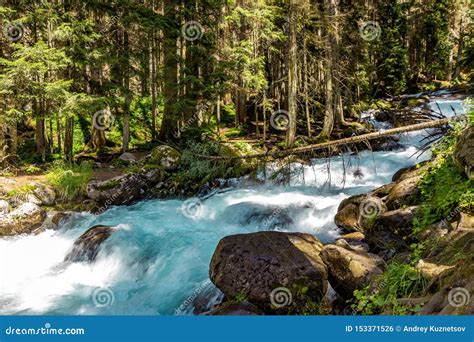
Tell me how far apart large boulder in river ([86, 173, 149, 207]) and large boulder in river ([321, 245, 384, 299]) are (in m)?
9.48

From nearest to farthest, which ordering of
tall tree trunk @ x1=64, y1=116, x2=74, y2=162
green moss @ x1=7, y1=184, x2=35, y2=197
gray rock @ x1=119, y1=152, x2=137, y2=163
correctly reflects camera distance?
green moss @ x1=7, y1=184, x2=35, y2=197 < tall tree trunk @ x1=64, y1=116, x2=74, y2=162 < gray rock @ x1=119, y1=152, x2=137, y2=163

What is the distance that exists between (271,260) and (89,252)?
18.9 feet

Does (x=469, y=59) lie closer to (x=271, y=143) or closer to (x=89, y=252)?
(x=89, y=252)

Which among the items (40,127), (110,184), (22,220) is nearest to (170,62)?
(40,127)

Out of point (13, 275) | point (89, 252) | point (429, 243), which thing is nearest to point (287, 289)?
point (429, 243)

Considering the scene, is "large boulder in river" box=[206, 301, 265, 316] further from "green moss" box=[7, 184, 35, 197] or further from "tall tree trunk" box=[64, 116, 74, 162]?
"tall tree trunk" box=[64, 116, 74, 162]

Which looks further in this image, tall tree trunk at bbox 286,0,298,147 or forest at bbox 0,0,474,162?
tall tree trunk at bbox 286,0,298,147

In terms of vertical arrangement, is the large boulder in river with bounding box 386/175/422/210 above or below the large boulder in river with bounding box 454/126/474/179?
below

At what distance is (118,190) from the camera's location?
13828 mm

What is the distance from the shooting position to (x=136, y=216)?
12.3m

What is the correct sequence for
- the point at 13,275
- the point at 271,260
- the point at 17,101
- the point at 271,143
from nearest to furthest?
1. the point at 271,260
2. the point at 13,275
3. the point at 17,101
4. the point at 271,143

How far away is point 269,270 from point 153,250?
176 inches

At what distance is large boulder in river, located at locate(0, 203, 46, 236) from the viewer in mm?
11143

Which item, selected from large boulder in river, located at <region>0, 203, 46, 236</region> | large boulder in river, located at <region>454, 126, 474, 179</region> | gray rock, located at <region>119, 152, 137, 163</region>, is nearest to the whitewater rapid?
large boulder in river, located at <region>0, 203, 46, 236</region>
